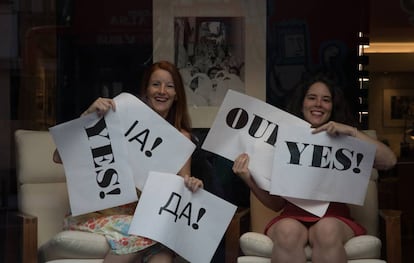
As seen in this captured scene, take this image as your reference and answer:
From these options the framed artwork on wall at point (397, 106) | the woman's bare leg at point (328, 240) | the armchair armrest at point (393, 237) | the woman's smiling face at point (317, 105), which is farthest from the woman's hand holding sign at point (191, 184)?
the framed artwork on wall at point (397, 106)

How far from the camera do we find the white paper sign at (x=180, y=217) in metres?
3.64

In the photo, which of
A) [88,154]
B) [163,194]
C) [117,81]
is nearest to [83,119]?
[88,154]

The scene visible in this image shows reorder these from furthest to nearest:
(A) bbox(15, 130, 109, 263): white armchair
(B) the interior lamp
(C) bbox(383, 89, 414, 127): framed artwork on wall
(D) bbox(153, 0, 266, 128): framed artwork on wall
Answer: (B) the interior lamp, (C) bbox(383, 89, 414, 127): framed artwork on wall, (D) bbox(153, 0, 266, 128): framed artwork on wall, (A) bbox(15, 130, 109, 263): white armchair

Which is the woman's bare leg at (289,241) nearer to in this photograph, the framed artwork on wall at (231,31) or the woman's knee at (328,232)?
the woman's knee at (328,232)

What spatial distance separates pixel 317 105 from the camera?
405 cm

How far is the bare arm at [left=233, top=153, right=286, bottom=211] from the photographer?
3941mm

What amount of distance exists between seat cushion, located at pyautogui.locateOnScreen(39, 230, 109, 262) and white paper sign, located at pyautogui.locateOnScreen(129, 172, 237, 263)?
0.18 meters

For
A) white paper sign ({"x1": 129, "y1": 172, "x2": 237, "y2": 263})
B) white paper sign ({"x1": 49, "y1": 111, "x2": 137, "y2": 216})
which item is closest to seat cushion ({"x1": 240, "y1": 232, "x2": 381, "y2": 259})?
white paper sign ({"x1": 129, "y1": 172, "x2": 237, "y2": 263})

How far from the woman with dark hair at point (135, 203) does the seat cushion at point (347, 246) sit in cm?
35

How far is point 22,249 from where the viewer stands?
Answer: 3951 mm

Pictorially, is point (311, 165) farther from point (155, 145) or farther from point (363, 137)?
point (155, 145)

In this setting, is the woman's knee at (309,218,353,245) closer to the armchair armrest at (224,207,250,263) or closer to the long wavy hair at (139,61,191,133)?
the armchair armrest at (224,207,250,263)

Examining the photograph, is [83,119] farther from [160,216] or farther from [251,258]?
[251,258]

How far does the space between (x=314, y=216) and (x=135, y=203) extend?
881mm
